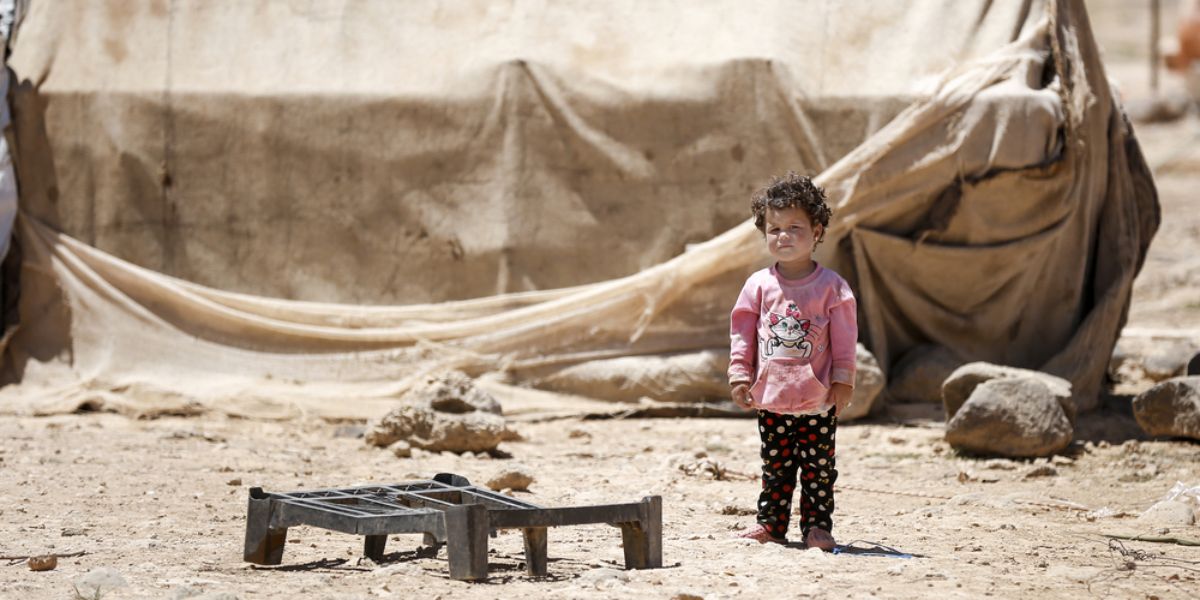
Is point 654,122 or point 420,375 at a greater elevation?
point 654,122

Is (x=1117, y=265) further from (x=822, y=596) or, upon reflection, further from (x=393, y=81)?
(x=822, y=596)

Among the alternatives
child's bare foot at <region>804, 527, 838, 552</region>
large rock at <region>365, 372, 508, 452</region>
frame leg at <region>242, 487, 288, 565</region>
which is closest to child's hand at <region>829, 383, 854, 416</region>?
child's bare foot at <region>804, 527, 838, 552</region>

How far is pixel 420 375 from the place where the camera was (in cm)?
726

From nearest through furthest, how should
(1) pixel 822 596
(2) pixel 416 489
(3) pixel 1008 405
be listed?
1. (1) pixel 822 596
2. (2) pixel 416 489
3. (3) pixel 1008 405

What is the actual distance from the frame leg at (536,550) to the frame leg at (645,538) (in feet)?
0.68

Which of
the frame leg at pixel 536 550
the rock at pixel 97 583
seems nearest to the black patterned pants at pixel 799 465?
the frame leg at pixel 536 550

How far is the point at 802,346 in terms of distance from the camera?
4.11m

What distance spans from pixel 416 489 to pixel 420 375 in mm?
3137

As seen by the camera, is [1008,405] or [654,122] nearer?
[1008,405]

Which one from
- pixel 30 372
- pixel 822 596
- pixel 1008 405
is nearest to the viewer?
pixel 822 596

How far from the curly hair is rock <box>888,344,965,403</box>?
10.4 feet

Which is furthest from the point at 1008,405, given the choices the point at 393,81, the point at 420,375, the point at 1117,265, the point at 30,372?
the point at 30,372

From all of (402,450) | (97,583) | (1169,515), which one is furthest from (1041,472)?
(97,583)

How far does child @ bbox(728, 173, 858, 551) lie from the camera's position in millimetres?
4102
